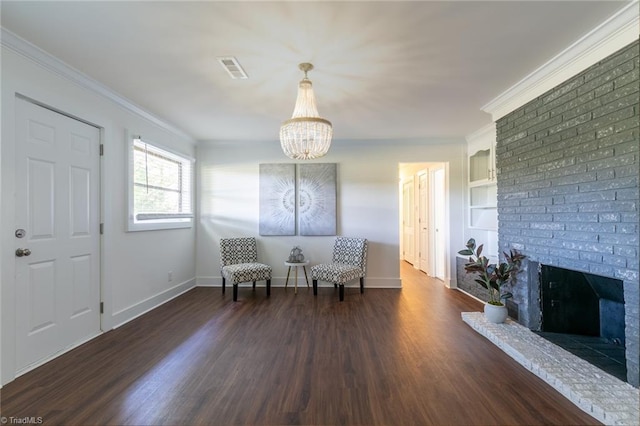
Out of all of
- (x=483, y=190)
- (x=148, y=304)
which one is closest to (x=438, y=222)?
(x=483, y=190)

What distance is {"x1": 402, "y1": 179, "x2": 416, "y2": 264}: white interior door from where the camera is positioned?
22.7 ft

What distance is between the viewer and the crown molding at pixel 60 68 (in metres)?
2.04

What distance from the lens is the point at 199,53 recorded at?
224cm

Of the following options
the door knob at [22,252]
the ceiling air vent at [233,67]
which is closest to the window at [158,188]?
the door knob at [22,252]

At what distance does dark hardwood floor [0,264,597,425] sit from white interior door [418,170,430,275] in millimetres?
2635

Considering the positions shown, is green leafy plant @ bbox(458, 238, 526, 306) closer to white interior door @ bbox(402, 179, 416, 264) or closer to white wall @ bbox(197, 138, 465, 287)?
white wall @ bbox(197, 138, 465, 287)

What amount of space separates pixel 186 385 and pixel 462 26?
3182 mm

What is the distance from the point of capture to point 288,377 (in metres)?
2.12

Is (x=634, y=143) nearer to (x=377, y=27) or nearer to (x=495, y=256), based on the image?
(x=377, y=27)

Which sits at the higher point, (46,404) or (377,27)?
(377,27)

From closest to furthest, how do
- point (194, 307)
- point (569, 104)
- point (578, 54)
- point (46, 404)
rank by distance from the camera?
point (46, 404)
point (578, 54)
point (569, 104)
point (194, 307)

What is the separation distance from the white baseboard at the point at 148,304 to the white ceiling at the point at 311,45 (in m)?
2.41

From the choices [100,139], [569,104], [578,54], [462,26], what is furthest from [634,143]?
[100,139]

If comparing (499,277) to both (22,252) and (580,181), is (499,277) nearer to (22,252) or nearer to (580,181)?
(580,181)
